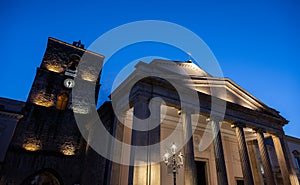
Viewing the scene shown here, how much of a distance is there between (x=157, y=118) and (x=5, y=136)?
11435mm

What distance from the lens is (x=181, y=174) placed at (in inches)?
529

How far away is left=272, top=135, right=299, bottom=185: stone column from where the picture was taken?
14.1 m

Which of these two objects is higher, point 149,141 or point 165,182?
point 149,141

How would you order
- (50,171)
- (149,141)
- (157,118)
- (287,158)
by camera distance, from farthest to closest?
(287,158)
(50,171)
(157,118)
(149,141)

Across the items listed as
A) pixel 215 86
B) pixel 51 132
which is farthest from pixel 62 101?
pixel 215 86

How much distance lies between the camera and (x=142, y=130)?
31.3 ft

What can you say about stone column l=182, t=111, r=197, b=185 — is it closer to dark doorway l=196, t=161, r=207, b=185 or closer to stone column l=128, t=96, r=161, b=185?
stone column l=128, t=96, r=161, b=185

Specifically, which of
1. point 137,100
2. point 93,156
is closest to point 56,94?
point 93,156

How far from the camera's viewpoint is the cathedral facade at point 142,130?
33.3 feet

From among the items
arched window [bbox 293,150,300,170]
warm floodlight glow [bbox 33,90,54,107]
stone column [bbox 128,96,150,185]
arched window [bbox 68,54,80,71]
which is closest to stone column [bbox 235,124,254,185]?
stone column [bbox 128,96,150,185]

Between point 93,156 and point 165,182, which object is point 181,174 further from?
point 93,156

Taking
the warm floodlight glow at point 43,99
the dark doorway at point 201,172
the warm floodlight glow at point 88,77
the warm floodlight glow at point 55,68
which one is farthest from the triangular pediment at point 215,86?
the warm floodlight glow at point 55,68

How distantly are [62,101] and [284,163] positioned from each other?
18.4 meters

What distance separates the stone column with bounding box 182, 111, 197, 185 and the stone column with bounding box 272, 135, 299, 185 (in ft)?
29.2
